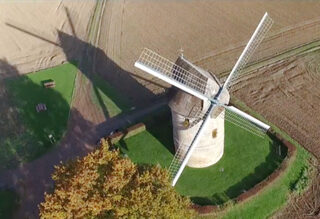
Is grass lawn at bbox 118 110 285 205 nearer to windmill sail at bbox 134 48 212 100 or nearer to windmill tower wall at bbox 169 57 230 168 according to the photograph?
windmill tower wall at bbox 169 57 230 168

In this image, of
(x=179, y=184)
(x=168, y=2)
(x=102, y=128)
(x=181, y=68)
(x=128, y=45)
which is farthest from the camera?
(x=168, y=2)

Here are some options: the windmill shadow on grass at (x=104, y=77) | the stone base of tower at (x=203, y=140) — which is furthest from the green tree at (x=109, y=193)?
the windmill shadow on grass at (x=104, y=77)

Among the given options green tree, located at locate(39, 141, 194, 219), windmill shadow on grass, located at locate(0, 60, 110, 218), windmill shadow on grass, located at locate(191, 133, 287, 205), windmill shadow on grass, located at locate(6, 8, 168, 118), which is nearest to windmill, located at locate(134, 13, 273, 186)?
windmill shadow on grass, located at locate(191, 133, 287, 205)

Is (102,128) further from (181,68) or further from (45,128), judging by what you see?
(181,68)

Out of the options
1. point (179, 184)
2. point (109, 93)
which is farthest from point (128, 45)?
point (179, 184)

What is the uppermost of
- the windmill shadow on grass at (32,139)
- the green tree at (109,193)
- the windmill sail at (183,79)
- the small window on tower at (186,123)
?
the windmill sail at (183,79)

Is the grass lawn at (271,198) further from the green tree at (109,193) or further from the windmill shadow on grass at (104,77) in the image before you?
the windmill shadow on grass at (104,77)
